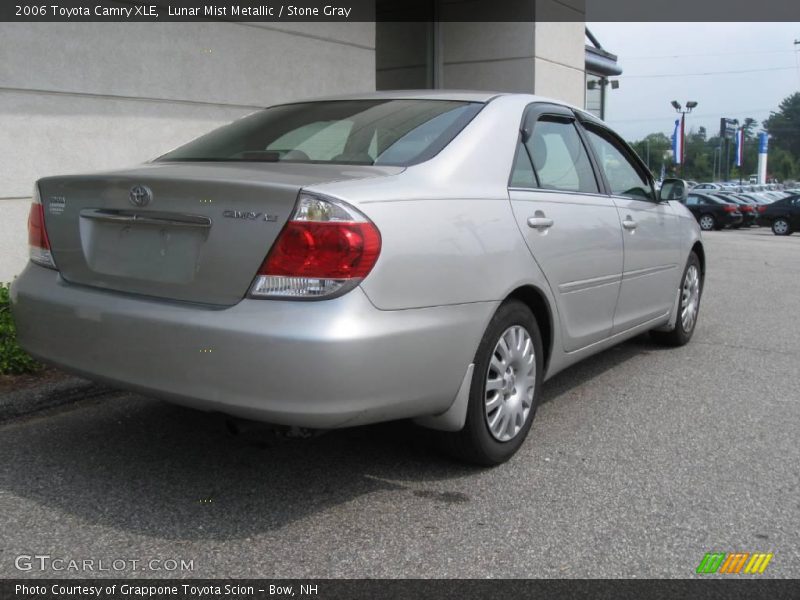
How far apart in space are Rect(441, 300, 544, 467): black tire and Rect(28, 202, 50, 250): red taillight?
1.82 metres

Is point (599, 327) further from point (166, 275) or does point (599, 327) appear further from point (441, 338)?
point (166, 275)

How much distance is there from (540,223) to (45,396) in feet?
8.84

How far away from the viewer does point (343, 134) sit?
3695 mm

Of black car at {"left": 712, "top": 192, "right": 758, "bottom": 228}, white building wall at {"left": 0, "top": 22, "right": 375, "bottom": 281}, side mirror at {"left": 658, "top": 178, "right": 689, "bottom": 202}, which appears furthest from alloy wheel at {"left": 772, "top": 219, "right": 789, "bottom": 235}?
side mirror at {"left": 658, "top": 178, "right": 689, "bottom": 202}

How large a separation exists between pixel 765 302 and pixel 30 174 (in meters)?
7.21

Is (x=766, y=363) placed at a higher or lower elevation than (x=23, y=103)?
lower

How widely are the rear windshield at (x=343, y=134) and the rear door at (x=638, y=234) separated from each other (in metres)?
1.37

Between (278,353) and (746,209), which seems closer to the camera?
(278,353)

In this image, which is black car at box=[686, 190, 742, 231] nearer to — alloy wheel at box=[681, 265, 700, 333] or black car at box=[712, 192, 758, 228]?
black car at box=[712, 192, 758, 228]

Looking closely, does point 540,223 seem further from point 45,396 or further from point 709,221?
point 709,221

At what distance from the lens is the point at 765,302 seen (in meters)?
8.91

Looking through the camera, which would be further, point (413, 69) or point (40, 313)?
point (413, 69)

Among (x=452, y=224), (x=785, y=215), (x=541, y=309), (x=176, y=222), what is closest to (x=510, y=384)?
(x=541, y=309)

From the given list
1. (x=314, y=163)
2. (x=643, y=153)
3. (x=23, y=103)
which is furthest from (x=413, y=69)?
(x=643, y=153)
